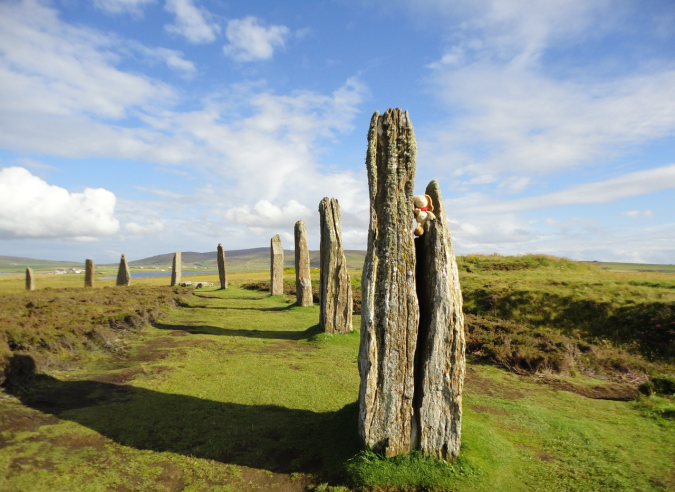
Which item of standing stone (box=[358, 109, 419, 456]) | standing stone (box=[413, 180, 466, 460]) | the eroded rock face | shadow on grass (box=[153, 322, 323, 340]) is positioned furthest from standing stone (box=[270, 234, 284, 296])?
standing stone (box=[413, 180, 466, 460])

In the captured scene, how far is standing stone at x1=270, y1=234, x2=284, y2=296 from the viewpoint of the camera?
27578 millimetres

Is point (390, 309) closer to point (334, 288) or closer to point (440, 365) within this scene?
point (440, 365)

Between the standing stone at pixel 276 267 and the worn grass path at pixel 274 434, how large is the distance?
15.8 meters

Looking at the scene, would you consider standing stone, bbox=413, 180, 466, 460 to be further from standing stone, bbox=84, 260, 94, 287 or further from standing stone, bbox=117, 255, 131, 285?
standing stone, bbox=84, 260, 94, 287

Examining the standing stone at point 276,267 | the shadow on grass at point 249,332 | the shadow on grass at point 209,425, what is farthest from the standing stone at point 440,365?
the standing stone at point 276,267

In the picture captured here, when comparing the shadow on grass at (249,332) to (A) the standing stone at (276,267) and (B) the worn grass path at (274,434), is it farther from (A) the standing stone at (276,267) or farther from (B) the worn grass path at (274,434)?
(A) the standing stone at (276,267)

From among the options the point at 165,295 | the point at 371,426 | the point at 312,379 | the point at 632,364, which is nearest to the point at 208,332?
the point at 312,379

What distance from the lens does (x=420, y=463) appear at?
600 cm

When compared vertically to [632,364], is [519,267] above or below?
above

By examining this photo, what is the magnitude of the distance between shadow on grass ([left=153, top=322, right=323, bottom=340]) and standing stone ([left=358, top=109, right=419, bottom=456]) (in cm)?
903

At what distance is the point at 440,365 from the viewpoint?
6.23m

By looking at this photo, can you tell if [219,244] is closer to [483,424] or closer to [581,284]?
[581,284]

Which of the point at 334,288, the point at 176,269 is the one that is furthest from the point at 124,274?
the point at 334,288

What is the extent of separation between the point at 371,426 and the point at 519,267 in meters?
26.6
